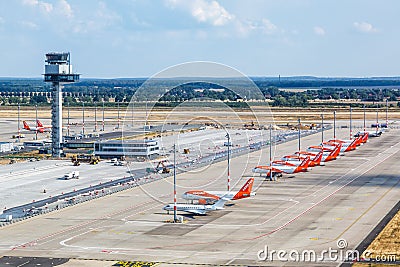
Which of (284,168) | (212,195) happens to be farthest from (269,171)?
(212,195)

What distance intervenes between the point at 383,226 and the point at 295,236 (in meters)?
10.7

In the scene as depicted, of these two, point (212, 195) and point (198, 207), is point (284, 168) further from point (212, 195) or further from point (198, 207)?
point (198, 207)

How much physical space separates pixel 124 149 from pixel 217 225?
245 ft

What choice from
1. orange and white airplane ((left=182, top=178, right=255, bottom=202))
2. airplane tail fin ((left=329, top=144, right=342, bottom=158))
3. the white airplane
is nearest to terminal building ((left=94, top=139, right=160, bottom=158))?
airplane tail fin ((left=329, top=144, right=342, bottom=158))

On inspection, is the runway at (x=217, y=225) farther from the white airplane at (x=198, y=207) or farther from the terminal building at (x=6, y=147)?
the terminal building at (x=6, y=147)

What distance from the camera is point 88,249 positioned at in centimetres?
7138

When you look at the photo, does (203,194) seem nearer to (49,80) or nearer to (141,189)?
(141,189)

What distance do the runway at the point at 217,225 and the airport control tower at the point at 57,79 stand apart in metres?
45.7

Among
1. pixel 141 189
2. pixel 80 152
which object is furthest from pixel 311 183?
pixel 80 152

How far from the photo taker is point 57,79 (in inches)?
6176

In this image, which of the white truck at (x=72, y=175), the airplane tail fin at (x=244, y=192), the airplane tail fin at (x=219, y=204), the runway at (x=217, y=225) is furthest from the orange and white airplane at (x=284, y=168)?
the airplane tail fin at (x=219, y=204)

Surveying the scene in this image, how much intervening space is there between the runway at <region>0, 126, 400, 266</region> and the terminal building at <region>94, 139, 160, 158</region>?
36.3 metres

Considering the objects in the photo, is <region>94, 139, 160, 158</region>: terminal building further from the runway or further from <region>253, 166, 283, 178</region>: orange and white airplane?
<region>253, 166, 283, 178</region>: orange and white airplane

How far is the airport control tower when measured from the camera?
514 ft
